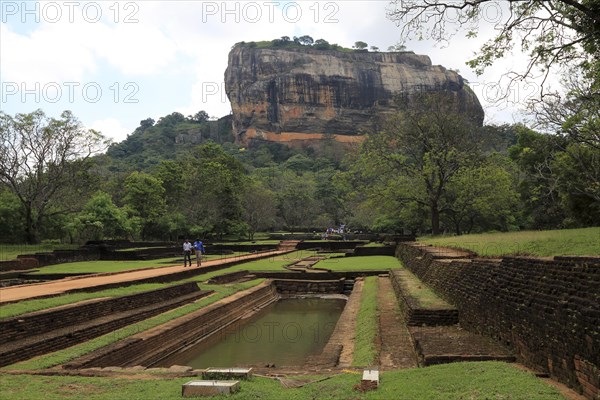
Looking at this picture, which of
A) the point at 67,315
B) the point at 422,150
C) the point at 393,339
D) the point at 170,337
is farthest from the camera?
the point at 422,150

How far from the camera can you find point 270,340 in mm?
11570

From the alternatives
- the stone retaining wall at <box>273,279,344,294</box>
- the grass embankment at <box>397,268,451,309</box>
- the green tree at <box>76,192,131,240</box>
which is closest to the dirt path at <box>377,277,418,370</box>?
the grass embankment at <box>397,268,451,309</box>

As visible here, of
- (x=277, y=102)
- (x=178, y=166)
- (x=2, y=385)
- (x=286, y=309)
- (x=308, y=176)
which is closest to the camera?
(x=2, y=385)

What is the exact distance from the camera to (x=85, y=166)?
32438 mm

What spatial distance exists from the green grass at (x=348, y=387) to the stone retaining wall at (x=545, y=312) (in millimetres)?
376

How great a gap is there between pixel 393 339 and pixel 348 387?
3.38 meters

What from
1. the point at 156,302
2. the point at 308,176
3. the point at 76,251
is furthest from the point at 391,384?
the point at 308,176

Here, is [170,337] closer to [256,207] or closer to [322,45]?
[256,207]

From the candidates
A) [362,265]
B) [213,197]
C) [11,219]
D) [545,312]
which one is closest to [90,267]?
[362,265]

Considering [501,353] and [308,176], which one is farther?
[308,176]

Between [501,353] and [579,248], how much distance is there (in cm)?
320

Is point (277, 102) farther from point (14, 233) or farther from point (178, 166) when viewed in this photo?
point (14, 233)

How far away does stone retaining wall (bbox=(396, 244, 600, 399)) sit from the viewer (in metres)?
4.59

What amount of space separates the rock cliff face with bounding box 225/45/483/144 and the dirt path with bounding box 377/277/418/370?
101 m
